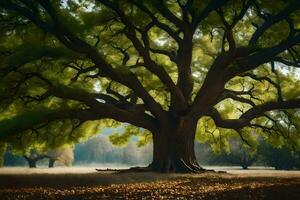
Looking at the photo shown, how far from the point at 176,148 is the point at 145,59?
5.20 meters

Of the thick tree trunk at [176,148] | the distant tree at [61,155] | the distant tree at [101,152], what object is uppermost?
the distant tree at [101,152]

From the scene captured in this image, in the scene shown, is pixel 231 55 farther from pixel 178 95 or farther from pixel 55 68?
pixel 55 68

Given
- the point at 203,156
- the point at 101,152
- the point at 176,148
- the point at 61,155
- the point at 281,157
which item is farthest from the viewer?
the point at 101,152

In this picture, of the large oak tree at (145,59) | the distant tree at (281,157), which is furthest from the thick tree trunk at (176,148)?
the distant tree at (281,157)

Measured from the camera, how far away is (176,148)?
2330 centimetres

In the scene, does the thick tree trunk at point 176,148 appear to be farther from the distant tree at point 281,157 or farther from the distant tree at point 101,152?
the distant tree at point 101,152

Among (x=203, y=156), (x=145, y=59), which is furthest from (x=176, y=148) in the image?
(x=203, y=156)

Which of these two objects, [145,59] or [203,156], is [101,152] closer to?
[203,156]

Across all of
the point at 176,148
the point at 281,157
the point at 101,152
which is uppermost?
the point at 101,152

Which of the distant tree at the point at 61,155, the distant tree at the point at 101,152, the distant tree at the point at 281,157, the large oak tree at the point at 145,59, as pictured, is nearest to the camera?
the large oak tree at the point at 145,59

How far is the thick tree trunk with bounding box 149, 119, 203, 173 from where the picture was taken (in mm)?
22828

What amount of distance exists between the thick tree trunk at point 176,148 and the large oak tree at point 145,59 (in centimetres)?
6

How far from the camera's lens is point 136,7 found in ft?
69.7

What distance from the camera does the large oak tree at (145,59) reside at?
19.2m
